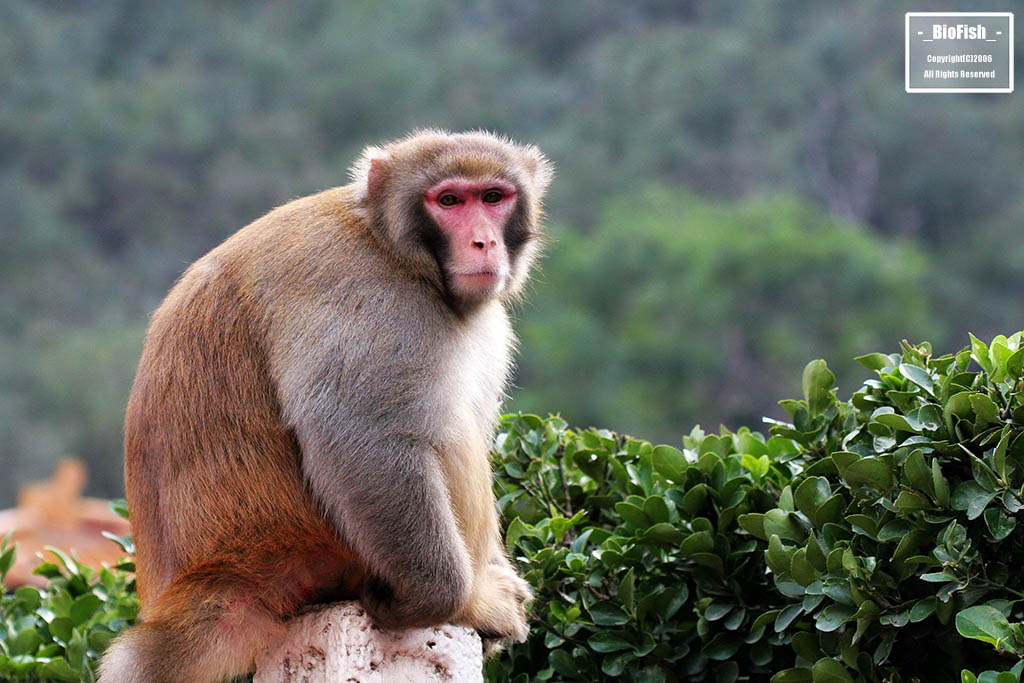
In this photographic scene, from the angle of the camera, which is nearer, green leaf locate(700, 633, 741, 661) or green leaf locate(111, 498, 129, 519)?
green leaf locate(700, 633, 741, 661)

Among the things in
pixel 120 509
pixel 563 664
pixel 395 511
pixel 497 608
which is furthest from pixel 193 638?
pixel 120 509

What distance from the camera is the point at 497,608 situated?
4445 millimetres

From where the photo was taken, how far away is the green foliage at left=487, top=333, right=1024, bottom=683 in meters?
4.06

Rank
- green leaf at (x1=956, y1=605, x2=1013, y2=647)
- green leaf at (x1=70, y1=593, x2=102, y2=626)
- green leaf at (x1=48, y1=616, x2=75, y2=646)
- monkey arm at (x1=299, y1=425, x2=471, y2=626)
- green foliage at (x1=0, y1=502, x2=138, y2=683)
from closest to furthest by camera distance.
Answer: green leaf at (x1=956, y1=605, x2=1013, y2=647) → monkey arm at (x1=299, y1=425, x2=471, y2=626) → green foliage at (x1=0, y1=502, x2=138, y2=683) → green leaf at (x1=48, y1=616, x2=75, y2=646) → green leaf at (x1=70, y1=593, x2=102, y2=626)

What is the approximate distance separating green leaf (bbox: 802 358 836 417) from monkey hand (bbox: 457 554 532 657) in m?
1.21

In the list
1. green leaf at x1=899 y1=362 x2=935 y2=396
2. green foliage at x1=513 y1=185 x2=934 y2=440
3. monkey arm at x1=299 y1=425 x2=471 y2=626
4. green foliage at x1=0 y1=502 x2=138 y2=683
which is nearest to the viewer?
monkey arm at x1=299 y1=425 x2=471 y2=626

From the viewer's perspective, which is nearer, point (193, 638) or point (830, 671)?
point (193, 638)

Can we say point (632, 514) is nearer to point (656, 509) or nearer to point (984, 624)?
point (656, 509)

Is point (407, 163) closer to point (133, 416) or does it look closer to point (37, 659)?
point (133, 416)

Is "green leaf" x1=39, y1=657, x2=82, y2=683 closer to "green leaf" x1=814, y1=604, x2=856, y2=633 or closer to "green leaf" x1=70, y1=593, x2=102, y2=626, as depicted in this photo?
"green leaf" x1=70, y1=593, x2=102, y2=626

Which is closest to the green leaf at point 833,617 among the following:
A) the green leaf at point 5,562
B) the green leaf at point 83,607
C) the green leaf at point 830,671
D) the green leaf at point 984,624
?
the green leaf at point 830,671

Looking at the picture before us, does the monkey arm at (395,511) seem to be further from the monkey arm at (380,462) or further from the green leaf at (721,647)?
the green leaf at (721,647)

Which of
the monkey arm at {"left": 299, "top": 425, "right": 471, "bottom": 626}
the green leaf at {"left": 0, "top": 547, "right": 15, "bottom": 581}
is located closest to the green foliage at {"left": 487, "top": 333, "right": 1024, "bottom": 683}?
the monkey arm at {"left": 299, "top": 425, "right": 471, "bottom": 626}

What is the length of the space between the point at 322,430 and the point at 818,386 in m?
1.81
